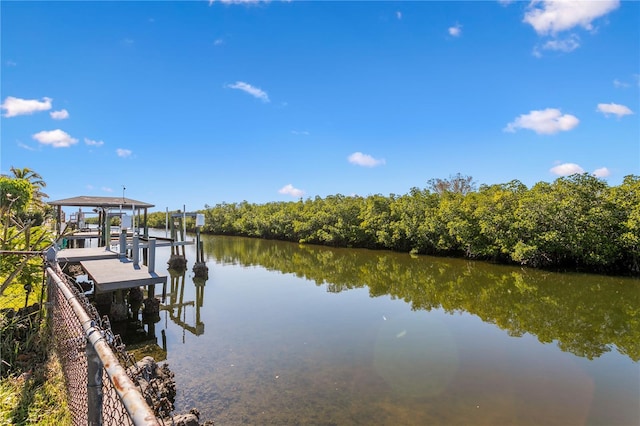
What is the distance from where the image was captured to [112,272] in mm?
9242

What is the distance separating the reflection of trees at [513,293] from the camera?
920 centimetres

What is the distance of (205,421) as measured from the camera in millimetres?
5145

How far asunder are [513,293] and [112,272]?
13.1 meters

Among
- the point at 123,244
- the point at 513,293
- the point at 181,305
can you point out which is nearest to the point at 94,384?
the point at 181,305

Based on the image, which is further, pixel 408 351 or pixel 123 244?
pixel 123 244

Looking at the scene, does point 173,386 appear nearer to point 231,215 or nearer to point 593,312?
point 593,312

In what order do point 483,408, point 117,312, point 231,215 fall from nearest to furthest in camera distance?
point 483,408
point 117,312
point 231,215

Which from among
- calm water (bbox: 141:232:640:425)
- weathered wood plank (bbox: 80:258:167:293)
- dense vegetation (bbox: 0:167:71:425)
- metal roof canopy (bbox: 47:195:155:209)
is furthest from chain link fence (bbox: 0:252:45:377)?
metal roof canopy (bbox: 47:195:155:209)

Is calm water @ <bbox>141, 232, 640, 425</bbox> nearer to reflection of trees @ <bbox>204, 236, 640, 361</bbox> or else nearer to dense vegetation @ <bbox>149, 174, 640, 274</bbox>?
reflection of trees @ <bbox>204, 236, 640, 361</bbox>

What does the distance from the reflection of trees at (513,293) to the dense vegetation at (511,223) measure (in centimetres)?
131

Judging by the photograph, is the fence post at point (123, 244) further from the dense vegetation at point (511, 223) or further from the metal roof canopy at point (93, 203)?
the dense vegetation at point (511, 223)

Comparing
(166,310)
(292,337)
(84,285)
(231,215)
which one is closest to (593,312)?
(292,337)

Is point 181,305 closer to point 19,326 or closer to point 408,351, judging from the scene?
Result: point 19,326

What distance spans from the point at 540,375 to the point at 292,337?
5.18m
